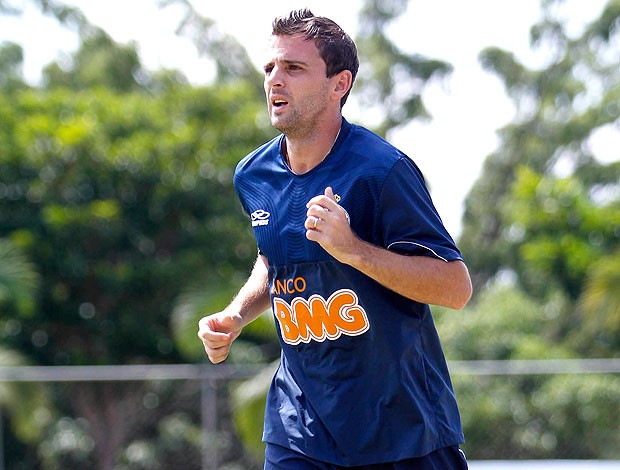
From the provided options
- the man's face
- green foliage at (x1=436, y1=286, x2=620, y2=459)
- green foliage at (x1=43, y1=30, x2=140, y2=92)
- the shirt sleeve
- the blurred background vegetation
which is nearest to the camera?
the shirt sleeve

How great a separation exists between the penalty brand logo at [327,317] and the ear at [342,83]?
1.81 feet

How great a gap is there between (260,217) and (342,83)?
0.44 metres

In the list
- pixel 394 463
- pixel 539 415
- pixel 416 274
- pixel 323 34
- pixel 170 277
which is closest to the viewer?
pixel 416 274

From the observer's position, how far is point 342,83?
9.73 ft

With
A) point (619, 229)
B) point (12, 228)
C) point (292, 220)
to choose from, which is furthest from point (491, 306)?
point (292, 220)

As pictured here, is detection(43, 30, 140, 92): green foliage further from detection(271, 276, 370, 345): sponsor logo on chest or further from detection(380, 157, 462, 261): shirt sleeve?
detection(380, 157, 462, 261): shirt sleeve

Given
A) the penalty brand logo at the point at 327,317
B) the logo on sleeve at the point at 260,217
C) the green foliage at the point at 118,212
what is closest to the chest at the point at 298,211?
the logo on sleeve at the point at 260,217

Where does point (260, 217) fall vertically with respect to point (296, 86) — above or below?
below

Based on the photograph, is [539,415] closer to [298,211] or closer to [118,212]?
[118,212]

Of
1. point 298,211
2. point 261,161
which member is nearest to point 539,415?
point 261,161

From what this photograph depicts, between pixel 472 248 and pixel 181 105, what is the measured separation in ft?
22.4

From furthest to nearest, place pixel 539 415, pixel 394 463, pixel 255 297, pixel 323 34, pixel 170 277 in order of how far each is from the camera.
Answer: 1. pixel 170 277
2. pixel 539 415
3. pixel 255 297
4. pixel 323 34
5. pixel 394 463

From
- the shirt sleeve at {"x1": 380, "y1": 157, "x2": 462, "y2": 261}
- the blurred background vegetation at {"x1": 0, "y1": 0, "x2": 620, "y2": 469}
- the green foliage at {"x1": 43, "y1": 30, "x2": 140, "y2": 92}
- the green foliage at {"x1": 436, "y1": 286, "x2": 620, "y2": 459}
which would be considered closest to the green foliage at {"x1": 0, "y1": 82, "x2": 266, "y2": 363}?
the blurred background vegetation at {"x1": 0, "y1": 0, "x2": 620, "y2": 469}

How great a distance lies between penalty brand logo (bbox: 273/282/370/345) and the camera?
2799 millimetres
